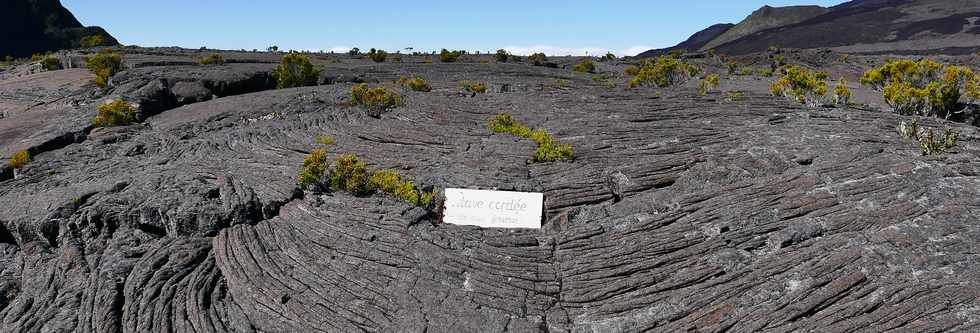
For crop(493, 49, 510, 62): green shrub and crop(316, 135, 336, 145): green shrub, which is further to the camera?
crop(493, 49, 510, 62): green shrub

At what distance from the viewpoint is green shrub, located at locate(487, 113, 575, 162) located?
1731 cm

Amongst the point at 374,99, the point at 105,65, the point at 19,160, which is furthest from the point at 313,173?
the point at 105,65

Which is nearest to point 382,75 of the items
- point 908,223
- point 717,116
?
point 717,116

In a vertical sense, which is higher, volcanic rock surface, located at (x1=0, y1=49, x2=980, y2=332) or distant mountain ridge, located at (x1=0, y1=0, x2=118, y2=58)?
distant mountain ridge, located at (x1=0, y1=0, x2=118, y2=58)

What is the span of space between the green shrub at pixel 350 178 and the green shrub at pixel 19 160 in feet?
45.2

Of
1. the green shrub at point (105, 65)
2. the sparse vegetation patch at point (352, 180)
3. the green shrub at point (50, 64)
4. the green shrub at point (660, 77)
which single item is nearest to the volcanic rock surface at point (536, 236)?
the sparse vegetation patch at point (352, 180)

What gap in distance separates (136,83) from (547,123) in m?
25.8

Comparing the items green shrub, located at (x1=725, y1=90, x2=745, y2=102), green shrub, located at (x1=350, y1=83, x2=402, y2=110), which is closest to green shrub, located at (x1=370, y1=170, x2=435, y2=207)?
green shrub, located at (x1=350, y1=83, x2=402, y2=110)

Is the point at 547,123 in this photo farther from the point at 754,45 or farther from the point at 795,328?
the point at 754,45

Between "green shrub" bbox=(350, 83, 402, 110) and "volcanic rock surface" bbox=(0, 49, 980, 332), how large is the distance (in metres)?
3.42

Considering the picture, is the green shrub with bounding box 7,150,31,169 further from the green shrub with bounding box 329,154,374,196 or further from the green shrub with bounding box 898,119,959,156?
the green shrub with bounding box 898,119,959,156

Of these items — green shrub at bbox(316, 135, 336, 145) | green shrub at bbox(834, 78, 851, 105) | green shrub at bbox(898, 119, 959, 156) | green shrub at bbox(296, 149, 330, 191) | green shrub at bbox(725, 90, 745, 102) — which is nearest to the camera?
green shrub at bbox(898, 119, 959, 156)

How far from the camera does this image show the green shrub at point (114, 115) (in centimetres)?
2536

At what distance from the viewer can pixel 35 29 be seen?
105125 mm
